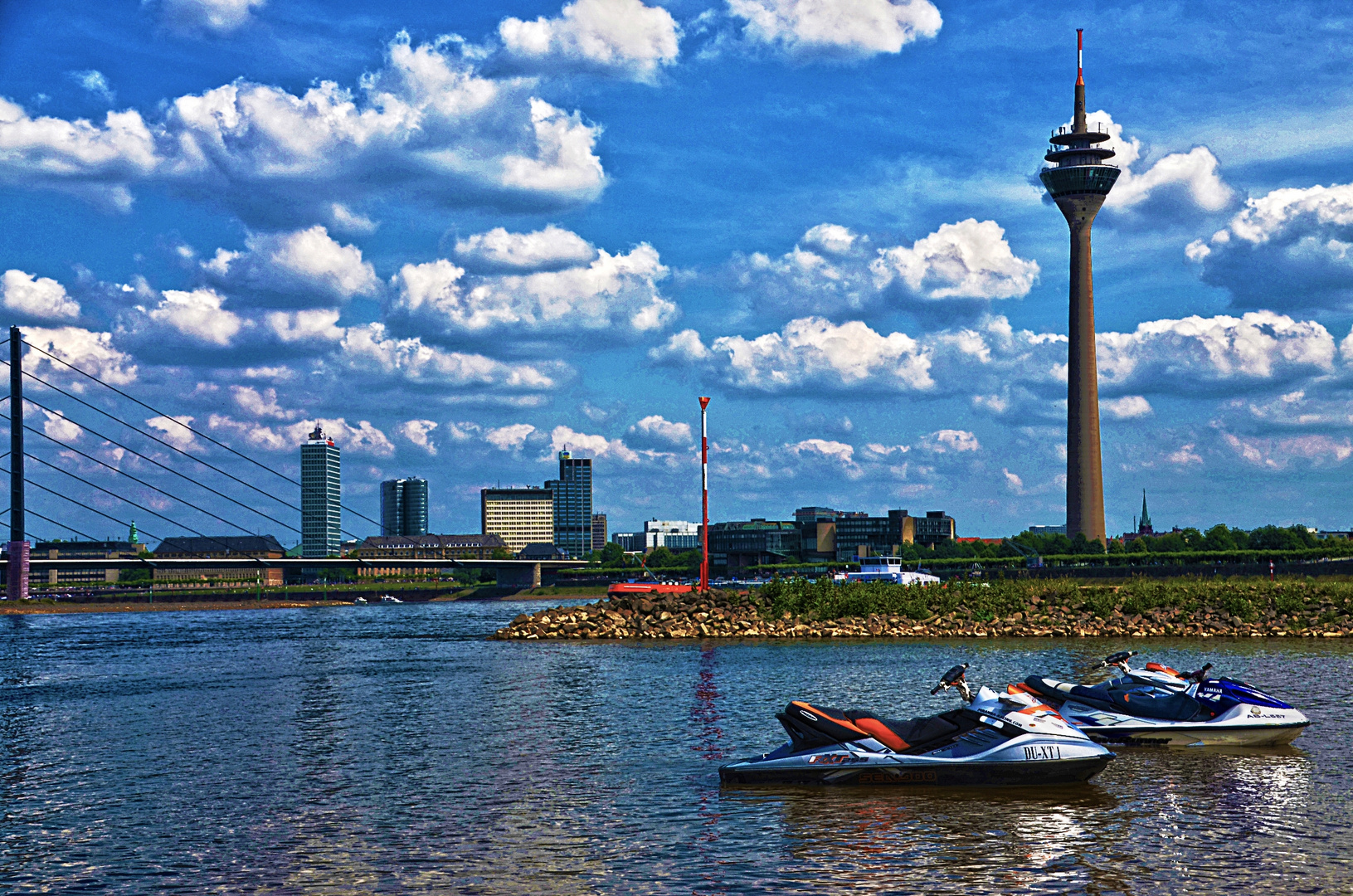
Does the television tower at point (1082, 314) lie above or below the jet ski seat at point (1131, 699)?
above

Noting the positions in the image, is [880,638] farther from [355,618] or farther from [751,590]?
[355,618]

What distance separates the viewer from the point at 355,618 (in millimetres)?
121562

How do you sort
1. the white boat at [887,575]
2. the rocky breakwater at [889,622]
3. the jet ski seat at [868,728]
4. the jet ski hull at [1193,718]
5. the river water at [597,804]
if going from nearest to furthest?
the river water at [597,804] < the jet ski seat at [868,728] < the jet ski hull at [1193,718] < the rocky breakwater at [889,622] < the white boat at [887,575]

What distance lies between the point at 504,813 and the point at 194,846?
454 cm

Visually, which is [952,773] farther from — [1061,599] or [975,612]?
[1061,599]

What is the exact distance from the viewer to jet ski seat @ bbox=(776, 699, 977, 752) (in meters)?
19.5

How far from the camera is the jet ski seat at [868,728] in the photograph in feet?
64.0

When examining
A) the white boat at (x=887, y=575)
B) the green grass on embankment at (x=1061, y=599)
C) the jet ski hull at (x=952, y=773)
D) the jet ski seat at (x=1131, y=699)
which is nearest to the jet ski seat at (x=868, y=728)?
the jet ski hull at (x=952, y=773)

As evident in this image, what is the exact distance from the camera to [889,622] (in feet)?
192

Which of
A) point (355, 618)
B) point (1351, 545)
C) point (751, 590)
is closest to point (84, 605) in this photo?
point (355, 618)

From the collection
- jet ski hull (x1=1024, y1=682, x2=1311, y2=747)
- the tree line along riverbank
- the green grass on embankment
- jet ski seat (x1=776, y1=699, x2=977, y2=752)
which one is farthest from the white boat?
jet ski seat (x1=776, y1=699, x2=977, y2=752)

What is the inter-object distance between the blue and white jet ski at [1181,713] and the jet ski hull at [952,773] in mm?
→ 3860

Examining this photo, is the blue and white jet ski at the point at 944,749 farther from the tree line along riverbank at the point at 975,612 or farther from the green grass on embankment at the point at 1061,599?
the green grass on embankment at the point at 1061,599

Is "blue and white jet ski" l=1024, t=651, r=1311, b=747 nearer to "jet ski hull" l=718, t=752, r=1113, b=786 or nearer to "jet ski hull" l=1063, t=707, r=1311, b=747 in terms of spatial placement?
"jet ski hull" l=1063, t=707, r=1311, b=747
